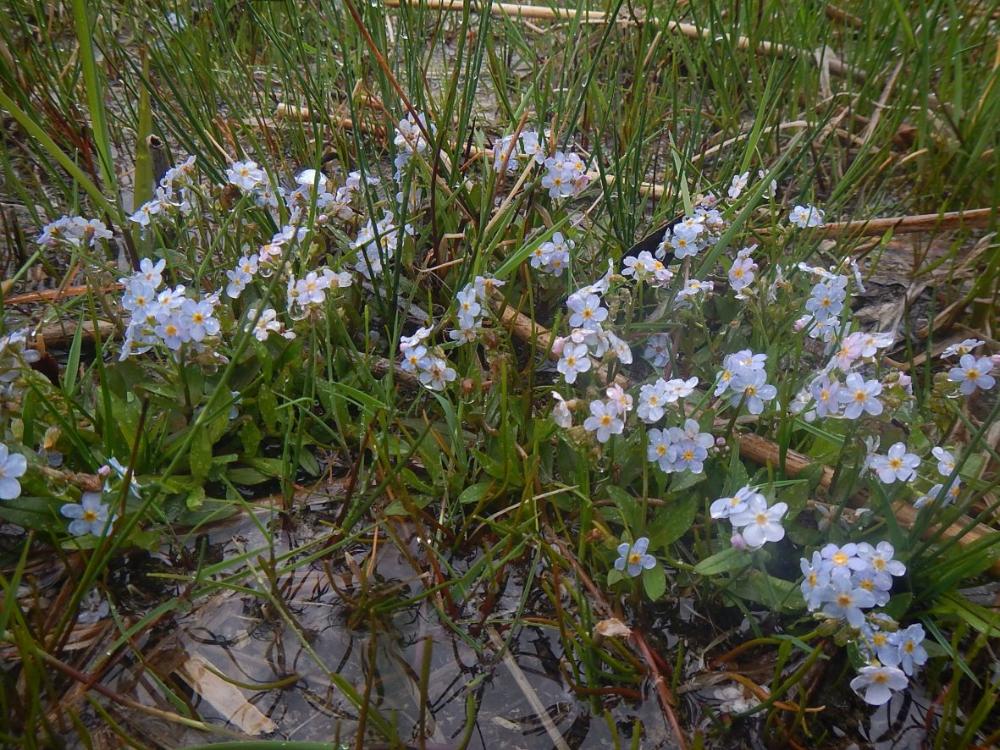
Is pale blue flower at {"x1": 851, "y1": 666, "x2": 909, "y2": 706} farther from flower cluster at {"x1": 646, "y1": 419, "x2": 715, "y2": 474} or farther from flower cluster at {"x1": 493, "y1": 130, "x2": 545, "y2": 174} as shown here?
flower cluster at {"x1": 493, "y1": 130, "x2": 545, "y2": 174}

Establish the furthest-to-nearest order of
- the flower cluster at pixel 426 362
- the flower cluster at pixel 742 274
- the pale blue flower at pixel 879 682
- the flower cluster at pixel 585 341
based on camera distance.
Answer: the flower cluster at pixel 742 274
the flower cluster at pixel 426 362
the flower cluster at pixel 585 341
the pale blue flower at pixel 879 682

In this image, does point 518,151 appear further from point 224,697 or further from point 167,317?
point 224,697

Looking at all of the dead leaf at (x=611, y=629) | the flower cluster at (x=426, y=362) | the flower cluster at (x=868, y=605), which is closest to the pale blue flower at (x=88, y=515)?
the flower cluster at (x=426, y=362)

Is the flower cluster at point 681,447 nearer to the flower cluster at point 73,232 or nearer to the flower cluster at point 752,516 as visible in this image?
the flower cluster at point 752,516

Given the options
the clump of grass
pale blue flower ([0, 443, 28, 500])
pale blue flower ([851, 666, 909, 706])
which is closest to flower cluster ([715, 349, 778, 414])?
the clump of grass

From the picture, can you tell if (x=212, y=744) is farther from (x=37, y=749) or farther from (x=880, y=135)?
(x=880, y=135)

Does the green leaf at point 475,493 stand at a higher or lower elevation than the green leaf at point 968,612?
higher

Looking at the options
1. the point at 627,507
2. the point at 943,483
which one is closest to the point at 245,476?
the point at 627,507

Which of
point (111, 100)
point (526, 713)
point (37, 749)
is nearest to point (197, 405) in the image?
point (37, 749)
